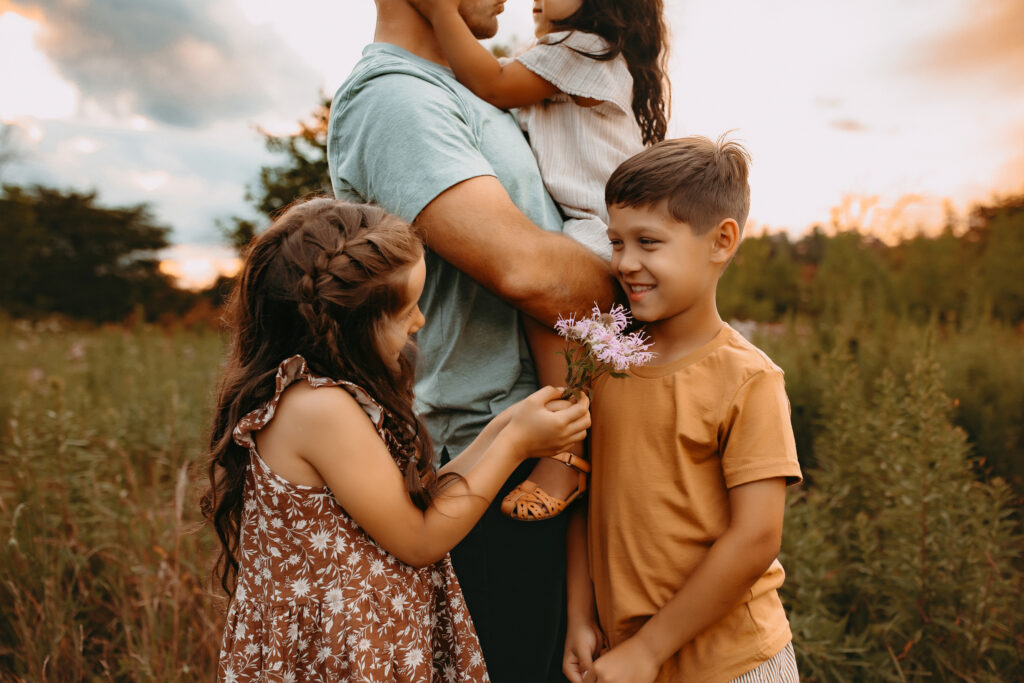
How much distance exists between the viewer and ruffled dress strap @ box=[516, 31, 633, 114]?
1.61m

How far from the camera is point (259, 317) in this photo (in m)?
1.36

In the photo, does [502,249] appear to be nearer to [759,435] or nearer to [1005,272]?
[759,435]

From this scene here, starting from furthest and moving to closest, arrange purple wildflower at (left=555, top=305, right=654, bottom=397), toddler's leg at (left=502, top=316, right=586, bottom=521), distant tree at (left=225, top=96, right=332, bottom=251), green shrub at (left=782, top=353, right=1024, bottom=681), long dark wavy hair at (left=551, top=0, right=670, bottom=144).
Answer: distant tree at (left=225, top=96, right=332, bottom=251), green shrub at (left=782, top=353, right=1024, bottom=681), long dark wavy hair at (left=551, top=0, right=670, bottom=144), toddler's leg at (left=502, top=316, right=586, bottom=521), purple wildflower at (left=555, top=305, right=654, bottom=397)

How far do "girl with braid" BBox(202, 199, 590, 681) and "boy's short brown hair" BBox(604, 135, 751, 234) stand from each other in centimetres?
42

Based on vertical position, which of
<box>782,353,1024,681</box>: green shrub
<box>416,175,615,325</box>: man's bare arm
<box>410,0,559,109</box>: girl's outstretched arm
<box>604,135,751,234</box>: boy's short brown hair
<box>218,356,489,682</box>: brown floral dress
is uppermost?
<box>410,0,559,109</box>: girl's outstretched arm

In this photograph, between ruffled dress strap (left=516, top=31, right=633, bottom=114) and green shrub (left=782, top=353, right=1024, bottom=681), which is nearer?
ruffled dress strap (left=516, top=31, right=633, bottom=114)

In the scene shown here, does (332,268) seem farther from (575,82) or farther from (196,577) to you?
(196,577)

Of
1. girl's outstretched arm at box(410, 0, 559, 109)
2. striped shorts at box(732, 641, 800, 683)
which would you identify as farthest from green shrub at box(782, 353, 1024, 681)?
girl's outstretched arm at box(410, 0, 559, 109)

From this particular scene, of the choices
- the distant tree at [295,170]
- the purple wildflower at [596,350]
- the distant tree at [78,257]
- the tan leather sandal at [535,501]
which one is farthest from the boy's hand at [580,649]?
the distant tree at [78,257]

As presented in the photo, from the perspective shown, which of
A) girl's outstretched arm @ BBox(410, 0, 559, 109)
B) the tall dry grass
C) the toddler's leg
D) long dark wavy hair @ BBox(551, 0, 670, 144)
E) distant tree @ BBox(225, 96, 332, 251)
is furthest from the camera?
distant tree @ BBox(225, 96, 332, 251)

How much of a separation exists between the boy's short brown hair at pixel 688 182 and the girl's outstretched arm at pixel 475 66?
0.37 metres

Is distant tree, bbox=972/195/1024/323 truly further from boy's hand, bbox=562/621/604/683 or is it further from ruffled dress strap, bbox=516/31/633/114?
boy's hand, bbox=562/621/604/683

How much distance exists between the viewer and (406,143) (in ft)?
4.49

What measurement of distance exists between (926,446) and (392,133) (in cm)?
205
